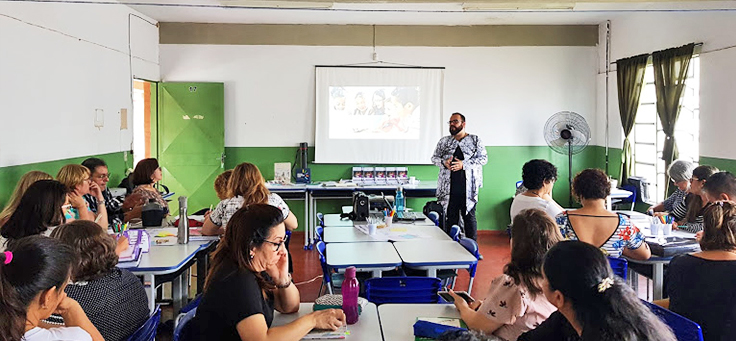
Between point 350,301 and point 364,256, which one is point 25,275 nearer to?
point 350,301

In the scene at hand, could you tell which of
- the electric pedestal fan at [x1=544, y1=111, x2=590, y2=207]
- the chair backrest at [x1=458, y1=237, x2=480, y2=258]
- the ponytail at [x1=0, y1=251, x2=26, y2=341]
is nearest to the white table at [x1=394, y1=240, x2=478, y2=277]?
the chair backrest at [x1=458, y1=237, x2=480, y2=258]

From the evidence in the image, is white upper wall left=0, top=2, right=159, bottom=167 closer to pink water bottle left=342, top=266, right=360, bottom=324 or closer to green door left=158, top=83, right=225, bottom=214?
green door left=158, top=83, right=225, bottom=214

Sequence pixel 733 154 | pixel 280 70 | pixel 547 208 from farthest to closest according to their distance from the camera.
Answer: pixel 280 70, pixel 733 154, pixel 547 208

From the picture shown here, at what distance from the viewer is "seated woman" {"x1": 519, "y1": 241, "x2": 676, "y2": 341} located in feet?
5.26

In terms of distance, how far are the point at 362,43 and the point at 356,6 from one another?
1.28 meters

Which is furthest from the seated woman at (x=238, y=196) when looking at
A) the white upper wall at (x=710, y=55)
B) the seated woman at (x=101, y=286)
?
the white upper wall at (x=710, y=55)

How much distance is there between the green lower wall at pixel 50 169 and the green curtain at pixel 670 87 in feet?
19.9

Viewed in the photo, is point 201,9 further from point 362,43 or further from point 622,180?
point 622,180

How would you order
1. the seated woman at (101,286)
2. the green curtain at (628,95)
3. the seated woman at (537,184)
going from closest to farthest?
the seated woman at (101,286) < the seated woman at (537,184) < the green curtain at (628,95)

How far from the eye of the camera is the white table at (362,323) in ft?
8.41

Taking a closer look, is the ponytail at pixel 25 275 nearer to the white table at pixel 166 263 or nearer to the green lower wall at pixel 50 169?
the white table at pixel 166 263

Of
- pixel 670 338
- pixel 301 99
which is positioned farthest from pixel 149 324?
pixel 301 99

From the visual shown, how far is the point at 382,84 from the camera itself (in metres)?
8.73

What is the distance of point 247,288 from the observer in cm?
234
